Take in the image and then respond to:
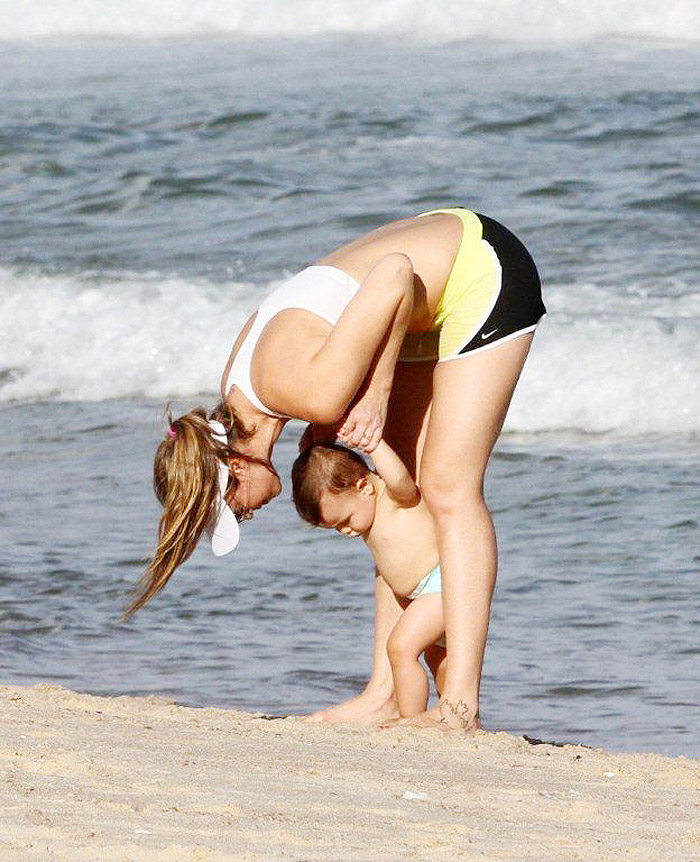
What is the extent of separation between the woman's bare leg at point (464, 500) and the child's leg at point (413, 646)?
87 millimetres

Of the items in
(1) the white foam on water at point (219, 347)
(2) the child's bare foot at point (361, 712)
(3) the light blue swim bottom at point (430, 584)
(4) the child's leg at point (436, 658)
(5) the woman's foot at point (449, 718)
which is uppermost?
(3) the light blue swim bottom at point (430, 584)

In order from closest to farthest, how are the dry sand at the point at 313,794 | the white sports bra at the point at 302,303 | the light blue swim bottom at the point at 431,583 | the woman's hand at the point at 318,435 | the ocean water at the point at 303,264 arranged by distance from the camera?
the dry sand at the point at 313,794
the white sports bra at the point at 302,303
the woman's hand at the point at 318,435
the light blue swim bottom at the point at 431,583
the ocean water at the point at 303,264

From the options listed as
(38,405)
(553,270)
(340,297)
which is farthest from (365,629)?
(553,270)

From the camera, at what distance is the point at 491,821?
2.59 metres

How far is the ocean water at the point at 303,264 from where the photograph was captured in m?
4.64

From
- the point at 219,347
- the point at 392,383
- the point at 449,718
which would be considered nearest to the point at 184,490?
the point at 392,383

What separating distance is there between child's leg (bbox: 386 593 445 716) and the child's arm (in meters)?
0.26

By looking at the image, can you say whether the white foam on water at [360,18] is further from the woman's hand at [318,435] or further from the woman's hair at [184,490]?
the woman's hair at [184,490]

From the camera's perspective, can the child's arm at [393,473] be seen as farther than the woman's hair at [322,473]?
No

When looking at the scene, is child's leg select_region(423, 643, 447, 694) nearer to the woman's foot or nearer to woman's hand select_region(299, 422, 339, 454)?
the woman's foot

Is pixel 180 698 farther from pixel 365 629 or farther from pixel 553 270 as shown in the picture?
pixel 553 270

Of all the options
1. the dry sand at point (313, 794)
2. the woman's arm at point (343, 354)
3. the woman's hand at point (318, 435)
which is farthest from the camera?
the woman's hand at point (318, 435)

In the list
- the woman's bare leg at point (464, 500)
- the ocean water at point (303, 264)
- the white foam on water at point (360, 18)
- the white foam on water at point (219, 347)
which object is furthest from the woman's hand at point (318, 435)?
the white foam on water at point (360, 18)

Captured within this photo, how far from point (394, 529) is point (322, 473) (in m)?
0.22
